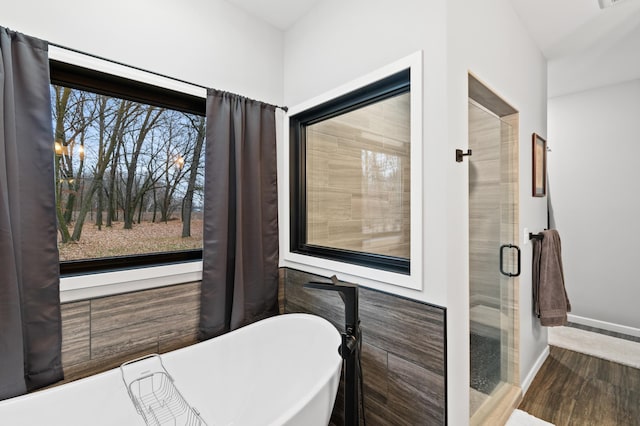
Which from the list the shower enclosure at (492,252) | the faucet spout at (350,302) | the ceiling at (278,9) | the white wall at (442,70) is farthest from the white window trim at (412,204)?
the ceiling at (278,9)

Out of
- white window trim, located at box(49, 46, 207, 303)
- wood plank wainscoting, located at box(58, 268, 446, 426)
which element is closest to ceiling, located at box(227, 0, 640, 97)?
white window trim, located at box(49, 46, 207, 303)

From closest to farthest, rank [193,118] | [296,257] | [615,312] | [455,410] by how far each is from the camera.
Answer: [455,410] < [193,118] < [296,257] < [615,312]

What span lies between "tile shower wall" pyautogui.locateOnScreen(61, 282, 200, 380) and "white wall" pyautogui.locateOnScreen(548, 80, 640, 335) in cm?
415

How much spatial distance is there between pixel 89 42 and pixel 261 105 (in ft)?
3.07

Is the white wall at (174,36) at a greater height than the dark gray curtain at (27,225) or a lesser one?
greater

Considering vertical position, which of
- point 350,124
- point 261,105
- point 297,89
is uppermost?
point 297,89

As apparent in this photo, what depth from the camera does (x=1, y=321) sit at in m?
1.15

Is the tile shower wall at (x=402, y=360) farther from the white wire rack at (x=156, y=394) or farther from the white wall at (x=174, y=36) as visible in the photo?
the white wall at (x=174, y=36)

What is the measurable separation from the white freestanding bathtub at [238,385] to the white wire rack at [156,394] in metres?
0.03

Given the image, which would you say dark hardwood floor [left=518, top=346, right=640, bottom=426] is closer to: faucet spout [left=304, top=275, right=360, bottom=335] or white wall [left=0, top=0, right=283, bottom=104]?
faucet spout [left=304, top=275, right=360, bottom=335]

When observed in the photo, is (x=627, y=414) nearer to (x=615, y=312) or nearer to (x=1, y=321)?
(x=615, y=312)

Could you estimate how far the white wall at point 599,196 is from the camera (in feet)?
10.1

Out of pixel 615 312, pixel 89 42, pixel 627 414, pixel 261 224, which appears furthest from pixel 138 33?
pixel 615 312

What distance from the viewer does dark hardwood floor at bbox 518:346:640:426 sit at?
193 centimetres
